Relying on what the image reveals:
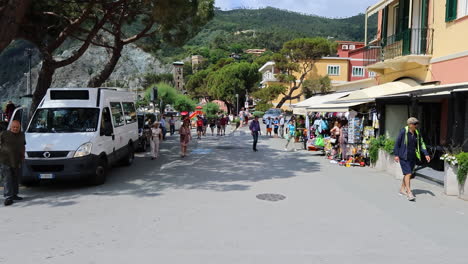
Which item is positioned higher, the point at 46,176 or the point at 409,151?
the point at 409,151

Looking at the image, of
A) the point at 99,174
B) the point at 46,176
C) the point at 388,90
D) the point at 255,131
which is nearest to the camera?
the point at 46,176

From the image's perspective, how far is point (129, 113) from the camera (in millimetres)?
12867

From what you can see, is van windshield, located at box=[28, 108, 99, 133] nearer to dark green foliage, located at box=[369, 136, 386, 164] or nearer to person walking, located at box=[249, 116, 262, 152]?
→ person walking, located at box=[249, 116, 262, 152]

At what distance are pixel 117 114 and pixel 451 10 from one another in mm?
10779

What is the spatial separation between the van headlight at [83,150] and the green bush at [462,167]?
8.35m

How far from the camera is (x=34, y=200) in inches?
299

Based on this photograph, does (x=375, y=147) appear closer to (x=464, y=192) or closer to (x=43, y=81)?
(x=464, y=192)

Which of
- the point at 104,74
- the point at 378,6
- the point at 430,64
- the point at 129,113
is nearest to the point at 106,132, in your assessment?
the point at 129,113

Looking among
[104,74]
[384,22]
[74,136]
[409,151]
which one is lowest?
[409,151]

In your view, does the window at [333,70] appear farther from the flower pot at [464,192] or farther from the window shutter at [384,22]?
the flower pot at [464,192]

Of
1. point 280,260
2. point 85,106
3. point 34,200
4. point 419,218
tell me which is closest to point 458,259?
point 419,218

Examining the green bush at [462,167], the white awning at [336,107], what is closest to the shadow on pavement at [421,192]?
the green bush at [462,167]

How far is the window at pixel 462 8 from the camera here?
10.7 meters

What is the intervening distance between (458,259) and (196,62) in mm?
124538
